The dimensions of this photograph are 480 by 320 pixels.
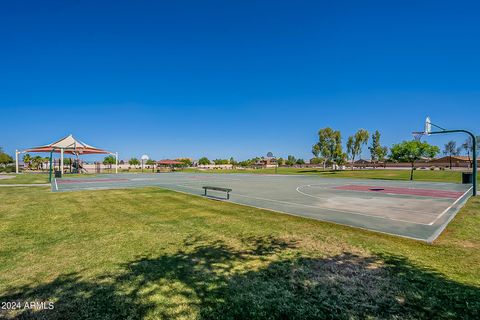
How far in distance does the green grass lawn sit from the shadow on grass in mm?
17

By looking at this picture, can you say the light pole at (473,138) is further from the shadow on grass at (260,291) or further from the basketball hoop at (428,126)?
the shadow on grass at (260,291)

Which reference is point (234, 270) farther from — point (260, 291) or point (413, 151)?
point (413, 151)

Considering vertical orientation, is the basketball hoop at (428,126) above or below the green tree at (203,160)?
above

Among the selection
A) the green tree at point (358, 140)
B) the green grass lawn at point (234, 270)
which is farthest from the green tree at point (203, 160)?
the green grass lawn at point (234, 270)

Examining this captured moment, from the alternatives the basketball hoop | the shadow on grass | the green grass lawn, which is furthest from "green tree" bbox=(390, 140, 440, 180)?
the shadow on grass

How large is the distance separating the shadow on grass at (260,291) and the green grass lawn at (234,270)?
0.7 inches

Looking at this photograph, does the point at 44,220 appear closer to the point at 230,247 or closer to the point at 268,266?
the point at 230,247

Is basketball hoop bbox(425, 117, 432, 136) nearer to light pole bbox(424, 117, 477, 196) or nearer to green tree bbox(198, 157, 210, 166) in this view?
light pole bbox(424, 117, 477, 196)

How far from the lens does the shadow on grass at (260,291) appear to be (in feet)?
11.2

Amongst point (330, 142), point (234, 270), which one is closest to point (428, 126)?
point (234, 270)

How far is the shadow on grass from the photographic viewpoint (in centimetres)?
341

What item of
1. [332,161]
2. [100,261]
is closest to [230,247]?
[100,261]

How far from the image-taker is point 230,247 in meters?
6.05

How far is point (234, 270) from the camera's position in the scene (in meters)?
4.77
